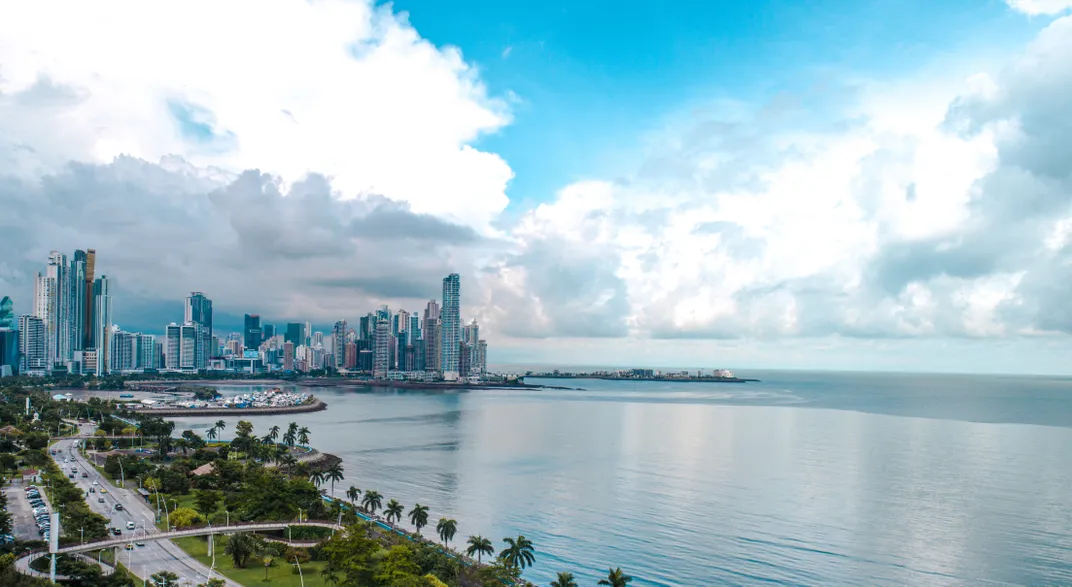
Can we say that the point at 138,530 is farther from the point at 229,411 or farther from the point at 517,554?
the point at 229,411

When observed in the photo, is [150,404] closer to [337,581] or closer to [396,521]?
[396,521]

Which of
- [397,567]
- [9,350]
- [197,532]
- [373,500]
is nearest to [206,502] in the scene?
[197,532]

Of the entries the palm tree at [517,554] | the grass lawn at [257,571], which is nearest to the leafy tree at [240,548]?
the grass lawn at [257,571]

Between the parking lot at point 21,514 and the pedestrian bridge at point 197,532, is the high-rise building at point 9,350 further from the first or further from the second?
the pedestrian bridge at point 197,532

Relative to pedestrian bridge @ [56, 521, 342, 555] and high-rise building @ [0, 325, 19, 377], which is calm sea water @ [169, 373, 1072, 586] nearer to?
pedestrian bridge @ [56, 521, 342, 555]

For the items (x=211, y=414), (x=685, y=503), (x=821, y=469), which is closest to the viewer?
(x=685, y=503)

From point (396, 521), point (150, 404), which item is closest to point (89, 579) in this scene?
point (396, 521)

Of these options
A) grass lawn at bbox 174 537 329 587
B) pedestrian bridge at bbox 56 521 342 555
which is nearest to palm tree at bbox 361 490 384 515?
pedestrian bridge at bbox 56 521 342 555
